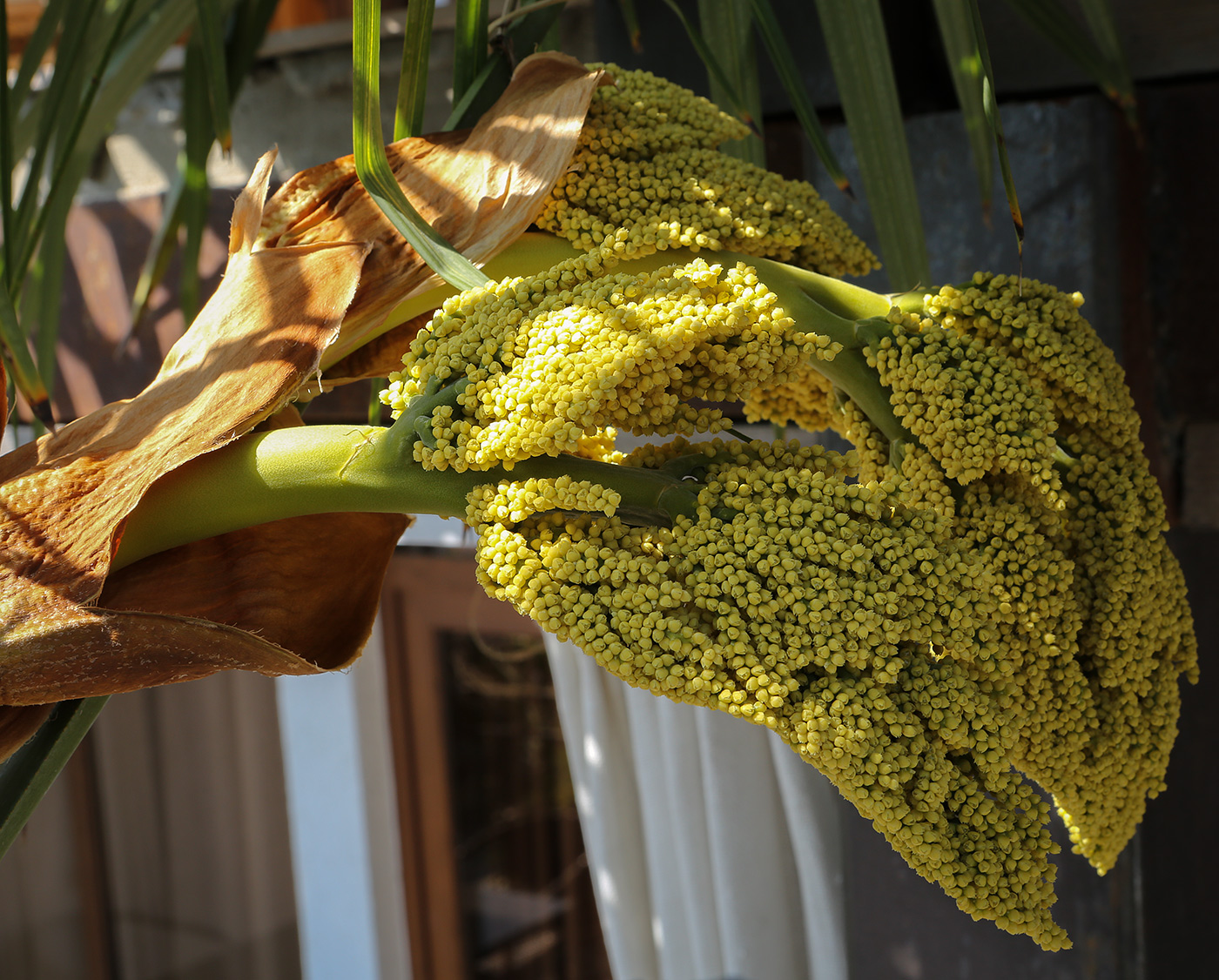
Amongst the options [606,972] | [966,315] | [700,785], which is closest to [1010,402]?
[966,315]

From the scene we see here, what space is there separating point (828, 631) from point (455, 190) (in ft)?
0.65

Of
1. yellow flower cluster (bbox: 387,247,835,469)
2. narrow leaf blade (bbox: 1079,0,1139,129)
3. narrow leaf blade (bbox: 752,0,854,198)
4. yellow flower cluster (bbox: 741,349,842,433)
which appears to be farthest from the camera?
narrow leaf blade (bbox: 1079,0,1139,129)

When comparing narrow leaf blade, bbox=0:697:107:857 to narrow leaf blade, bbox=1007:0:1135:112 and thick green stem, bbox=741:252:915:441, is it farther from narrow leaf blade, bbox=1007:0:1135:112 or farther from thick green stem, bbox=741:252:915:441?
narrow leaf blade, bbox=1007:0:1135:112

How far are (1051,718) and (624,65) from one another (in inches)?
32.7

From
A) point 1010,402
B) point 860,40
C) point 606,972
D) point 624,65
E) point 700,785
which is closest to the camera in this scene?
point 1010,402

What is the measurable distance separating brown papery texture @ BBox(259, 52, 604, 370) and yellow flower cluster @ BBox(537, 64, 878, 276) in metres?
0.01

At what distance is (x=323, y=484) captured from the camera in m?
0.29

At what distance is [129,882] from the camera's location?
86.9 inches

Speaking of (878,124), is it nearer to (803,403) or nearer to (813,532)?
(803,403)

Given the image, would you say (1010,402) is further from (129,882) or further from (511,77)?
(129,882)

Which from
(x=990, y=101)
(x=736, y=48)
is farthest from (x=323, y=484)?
(x=736, y=48)

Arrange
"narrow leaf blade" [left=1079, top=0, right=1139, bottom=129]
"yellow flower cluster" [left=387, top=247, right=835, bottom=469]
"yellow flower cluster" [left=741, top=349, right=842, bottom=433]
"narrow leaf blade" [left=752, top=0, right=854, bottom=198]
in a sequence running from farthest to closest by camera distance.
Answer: "narrow leaf blade" [left=1079, top=0, right=1139, bottom=129] < "narrow leaf blade" [left=752, top=0, right=854, bottom=198] < "yellow flower cluster" [left=741, top=349, right=842, bottom=433] < "yellow flower cluster" [left=387, top=247, right=835, bottom=469]

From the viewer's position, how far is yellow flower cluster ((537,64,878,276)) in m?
0.35

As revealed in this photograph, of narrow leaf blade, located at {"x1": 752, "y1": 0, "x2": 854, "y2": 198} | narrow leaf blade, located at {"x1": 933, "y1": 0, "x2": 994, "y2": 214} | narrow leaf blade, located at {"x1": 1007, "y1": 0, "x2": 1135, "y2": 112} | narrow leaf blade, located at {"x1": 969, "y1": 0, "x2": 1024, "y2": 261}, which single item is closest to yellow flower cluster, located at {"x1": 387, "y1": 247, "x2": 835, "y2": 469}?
narrow leaf blade, located at {"x1": 969, "y1": 0, "x2": 1024, "y2": 261}
